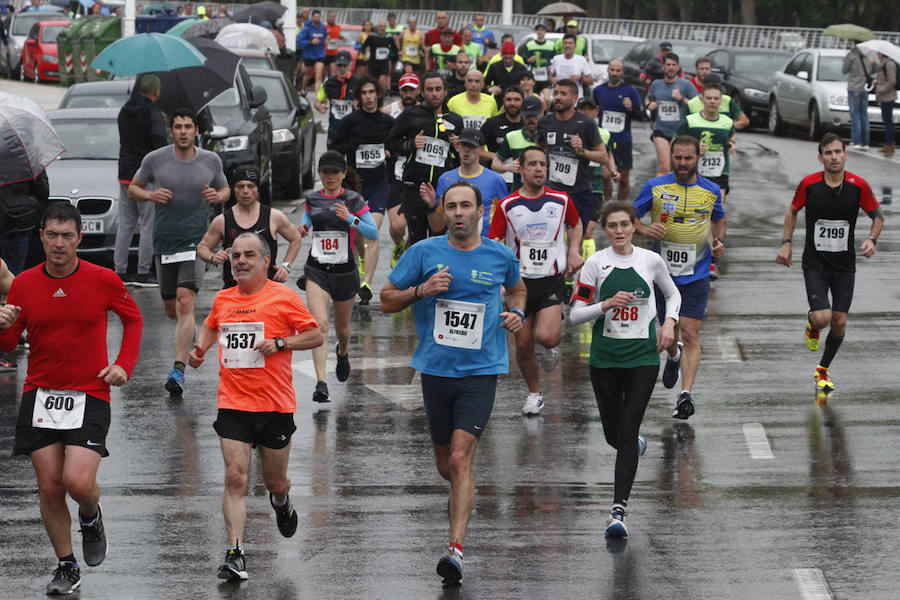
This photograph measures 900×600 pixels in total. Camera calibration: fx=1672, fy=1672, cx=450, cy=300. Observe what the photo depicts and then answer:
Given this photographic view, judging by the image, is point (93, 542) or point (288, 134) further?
point (288, 134)

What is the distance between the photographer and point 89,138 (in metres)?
17.9

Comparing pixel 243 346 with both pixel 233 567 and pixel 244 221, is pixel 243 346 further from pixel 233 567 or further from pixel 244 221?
pixel 244 221

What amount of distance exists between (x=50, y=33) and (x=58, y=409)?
38.0 metres

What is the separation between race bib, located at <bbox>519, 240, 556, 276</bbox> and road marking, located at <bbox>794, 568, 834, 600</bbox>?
382 cm

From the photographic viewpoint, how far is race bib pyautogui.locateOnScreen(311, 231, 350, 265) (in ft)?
38.3

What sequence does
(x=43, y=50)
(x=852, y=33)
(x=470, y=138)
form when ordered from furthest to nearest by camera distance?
(x=43, y=50) < (x=852, y=33) < (x=470, y=138)

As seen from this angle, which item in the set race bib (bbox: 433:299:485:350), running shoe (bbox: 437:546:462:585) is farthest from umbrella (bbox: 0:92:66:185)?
running shoe (bbox: 437:546:462:585)

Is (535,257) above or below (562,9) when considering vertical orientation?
above

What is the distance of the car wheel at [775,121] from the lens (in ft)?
103

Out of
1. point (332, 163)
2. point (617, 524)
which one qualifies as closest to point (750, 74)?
point (332, 163)

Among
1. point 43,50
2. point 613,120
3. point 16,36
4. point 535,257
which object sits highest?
point 535,257

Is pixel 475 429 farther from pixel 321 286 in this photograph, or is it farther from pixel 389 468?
pixel 321 286

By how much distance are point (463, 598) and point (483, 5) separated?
9283 cm

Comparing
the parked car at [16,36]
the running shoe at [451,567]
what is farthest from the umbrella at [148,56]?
the parked car at [16,36]
